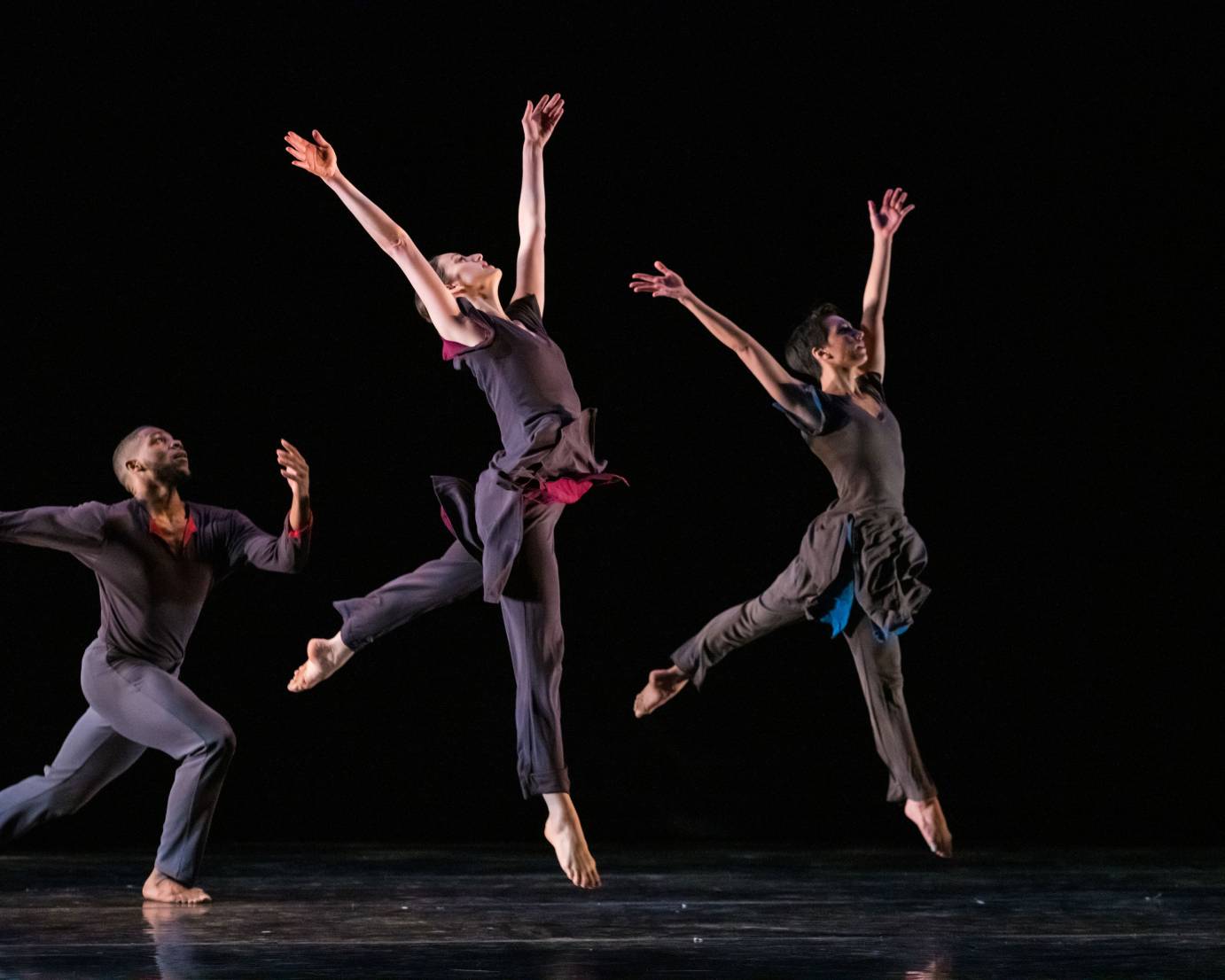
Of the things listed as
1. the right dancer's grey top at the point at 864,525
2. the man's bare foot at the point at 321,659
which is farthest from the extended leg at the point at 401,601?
the right dancer's grey top at the point at 864,525

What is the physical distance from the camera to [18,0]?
6113mm

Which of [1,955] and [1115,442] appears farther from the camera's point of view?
[1115,442]

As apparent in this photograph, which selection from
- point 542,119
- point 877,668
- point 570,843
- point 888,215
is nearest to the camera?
point 570,843

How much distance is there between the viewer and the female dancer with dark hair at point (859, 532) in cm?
452

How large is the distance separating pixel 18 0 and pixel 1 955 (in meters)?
3.79

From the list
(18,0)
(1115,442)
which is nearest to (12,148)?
(18,0)

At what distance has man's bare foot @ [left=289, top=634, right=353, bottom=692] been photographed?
14.5ft

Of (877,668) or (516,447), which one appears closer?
(516,447)

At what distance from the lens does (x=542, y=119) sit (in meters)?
Result: 4.51

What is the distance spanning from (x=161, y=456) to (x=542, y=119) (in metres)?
1.34

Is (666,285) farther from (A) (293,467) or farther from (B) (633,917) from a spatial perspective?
(B) (633,917)

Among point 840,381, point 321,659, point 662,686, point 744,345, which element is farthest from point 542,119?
point 662,686

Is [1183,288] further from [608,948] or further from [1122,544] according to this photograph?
[608,948]

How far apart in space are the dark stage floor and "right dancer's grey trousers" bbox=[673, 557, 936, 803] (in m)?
0.32
